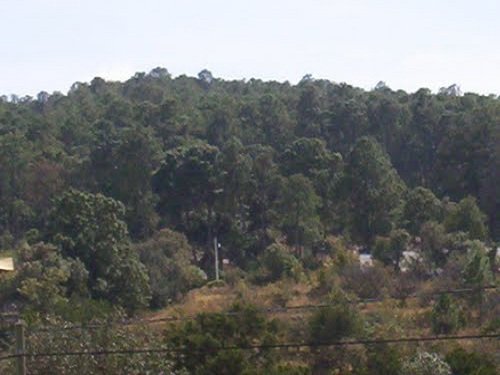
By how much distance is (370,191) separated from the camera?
39.6 m

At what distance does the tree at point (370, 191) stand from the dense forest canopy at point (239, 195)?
0.05m

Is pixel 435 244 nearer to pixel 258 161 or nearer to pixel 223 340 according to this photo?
pixel 258 161

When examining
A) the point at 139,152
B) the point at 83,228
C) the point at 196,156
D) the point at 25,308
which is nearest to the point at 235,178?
the point at 196,156

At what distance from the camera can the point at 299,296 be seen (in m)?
32.2

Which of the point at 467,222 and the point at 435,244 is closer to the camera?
the point at 435,244

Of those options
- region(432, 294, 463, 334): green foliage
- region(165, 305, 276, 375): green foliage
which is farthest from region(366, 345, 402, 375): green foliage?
region(432, 294, 463, 334): green foliage

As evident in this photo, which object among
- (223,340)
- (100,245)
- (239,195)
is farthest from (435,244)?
(223,340)

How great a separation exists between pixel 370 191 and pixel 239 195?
16.1ft

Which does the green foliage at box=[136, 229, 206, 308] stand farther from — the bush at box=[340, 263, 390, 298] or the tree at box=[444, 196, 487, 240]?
the tree at box=[444, 196, 487, 240]

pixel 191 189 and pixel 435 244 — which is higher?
pixel 191 189

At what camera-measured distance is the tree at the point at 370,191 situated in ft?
130

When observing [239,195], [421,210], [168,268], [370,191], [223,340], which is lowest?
[223,340]

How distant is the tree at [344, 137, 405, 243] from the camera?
3962cm

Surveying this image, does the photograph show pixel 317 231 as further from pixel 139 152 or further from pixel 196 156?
pixel 139 152
